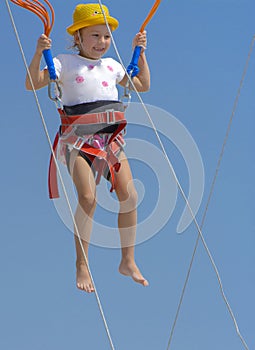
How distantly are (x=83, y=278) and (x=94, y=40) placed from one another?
2116 millimetres

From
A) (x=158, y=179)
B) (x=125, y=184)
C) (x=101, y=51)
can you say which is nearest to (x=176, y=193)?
(x=158, y=179)

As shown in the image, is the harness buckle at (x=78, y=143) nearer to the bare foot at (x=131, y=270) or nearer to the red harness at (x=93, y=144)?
the red harness at (x=93, y=144)

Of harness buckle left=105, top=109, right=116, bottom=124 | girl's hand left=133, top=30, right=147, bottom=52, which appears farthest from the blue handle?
harness buckle left=105, top=109, right=116, bottom=124

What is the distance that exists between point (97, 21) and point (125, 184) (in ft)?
4.82

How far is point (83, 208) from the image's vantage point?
7633 mm

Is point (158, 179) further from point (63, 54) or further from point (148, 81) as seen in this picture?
point (63, 54)

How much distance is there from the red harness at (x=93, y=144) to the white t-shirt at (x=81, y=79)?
154mm

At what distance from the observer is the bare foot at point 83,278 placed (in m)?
7.65

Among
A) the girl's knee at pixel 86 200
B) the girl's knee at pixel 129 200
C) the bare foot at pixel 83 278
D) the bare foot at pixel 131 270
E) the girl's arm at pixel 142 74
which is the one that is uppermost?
the girl's arm at pixel 142 74

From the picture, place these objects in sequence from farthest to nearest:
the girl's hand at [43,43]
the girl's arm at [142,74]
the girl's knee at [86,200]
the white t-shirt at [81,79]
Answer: the girl's arm at [142,74]
the white t-shirt at [81,79]
the girl's knee at [86,200]
the girl's hand at [43,43]

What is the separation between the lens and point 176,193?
875cm

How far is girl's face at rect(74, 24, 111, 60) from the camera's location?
7.72m

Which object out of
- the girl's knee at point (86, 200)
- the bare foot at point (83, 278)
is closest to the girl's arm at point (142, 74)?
the girl's knee at point (86, 200)

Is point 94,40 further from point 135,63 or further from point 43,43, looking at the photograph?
point 43,43
